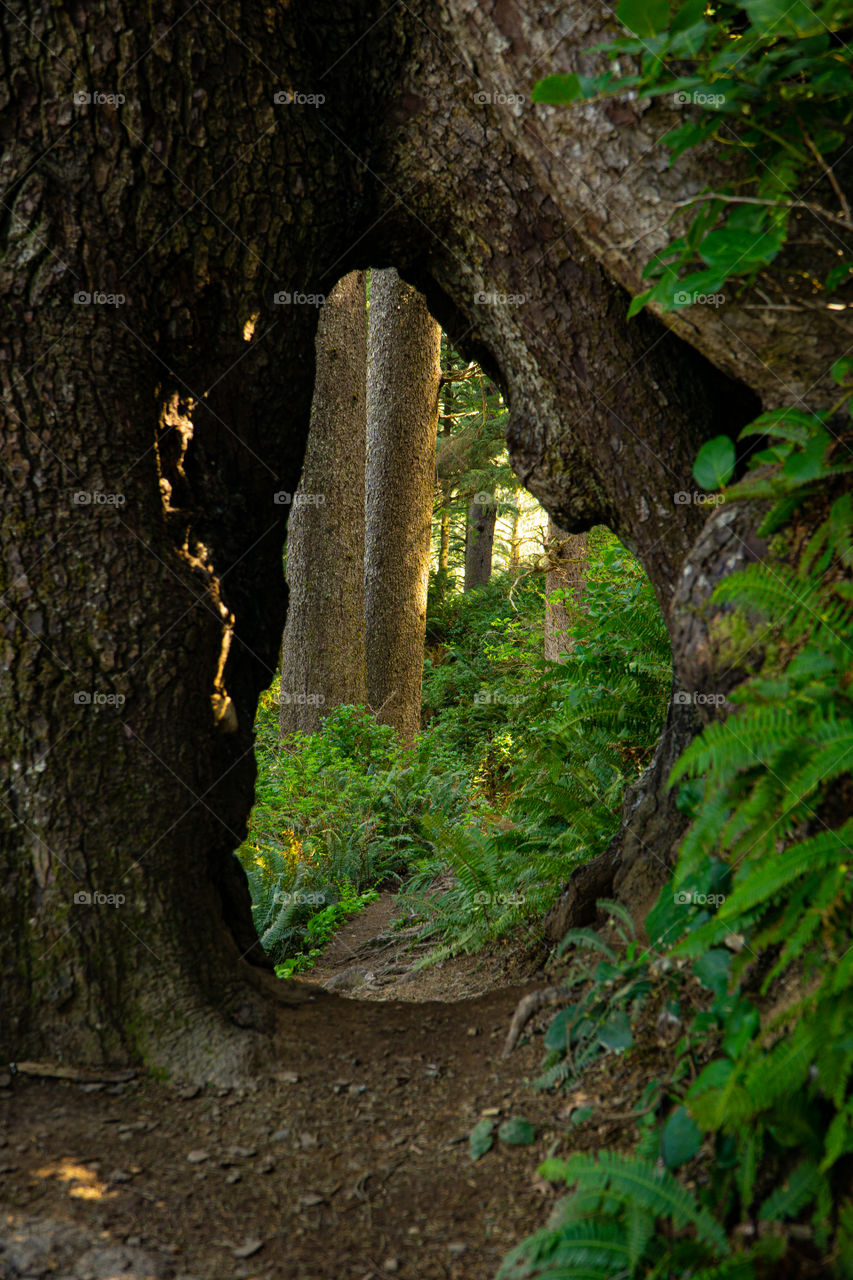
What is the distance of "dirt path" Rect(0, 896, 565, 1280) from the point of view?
2.10m

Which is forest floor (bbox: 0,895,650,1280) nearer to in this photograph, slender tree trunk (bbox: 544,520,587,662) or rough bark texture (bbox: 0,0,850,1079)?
rough bark texture (bbox: 0,0,850,1079)

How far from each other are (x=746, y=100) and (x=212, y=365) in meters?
1.99

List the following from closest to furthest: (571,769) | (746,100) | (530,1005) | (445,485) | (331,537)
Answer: (746,100) < (530,1005) < (571,769) < (331,537) < (445,485)

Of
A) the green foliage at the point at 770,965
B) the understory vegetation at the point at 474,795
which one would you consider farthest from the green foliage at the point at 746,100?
the understory vegetation at the point at 474,795

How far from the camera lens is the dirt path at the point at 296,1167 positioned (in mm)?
2104

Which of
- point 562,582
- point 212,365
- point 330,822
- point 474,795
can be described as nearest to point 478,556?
point 562,582

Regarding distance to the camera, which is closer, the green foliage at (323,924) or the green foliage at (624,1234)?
the green foliage at (624,1234)

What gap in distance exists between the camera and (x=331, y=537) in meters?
9.51

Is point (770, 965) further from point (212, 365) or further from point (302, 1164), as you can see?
point (212, 365)

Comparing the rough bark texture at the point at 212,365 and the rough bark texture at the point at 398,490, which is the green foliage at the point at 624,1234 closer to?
the rough bark texture at the point at 212,365

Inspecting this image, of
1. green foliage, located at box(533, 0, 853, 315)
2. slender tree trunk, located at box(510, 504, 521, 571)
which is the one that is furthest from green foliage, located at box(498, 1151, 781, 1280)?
slender tree trunk, located at box(510, 504, 521, 571)

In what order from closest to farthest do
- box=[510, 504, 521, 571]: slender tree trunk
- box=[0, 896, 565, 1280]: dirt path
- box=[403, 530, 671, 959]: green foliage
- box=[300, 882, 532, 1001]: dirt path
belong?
1. box=[0, 896, 565, 1280]: dirt path
2. box=[300, 882, 532, 1001]: dirt path
3. box=[403, 530, 671, 959]: green foliage
4. box=[510, 504, 521, 571]: slender tree trunk

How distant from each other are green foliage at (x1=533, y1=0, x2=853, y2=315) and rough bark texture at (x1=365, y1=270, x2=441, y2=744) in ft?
25.8

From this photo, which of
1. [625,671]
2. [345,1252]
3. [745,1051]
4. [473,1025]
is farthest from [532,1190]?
[625,671]
